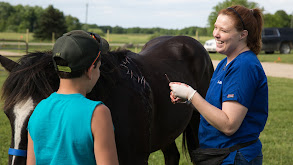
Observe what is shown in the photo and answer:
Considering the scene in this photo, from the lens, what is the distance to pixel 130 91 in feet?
8.30

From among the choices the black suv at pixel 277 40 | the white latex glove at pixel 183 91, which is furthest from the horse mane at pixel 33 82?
the black suv at pixel 277 40

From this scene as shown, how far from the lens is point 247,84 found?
1999mm

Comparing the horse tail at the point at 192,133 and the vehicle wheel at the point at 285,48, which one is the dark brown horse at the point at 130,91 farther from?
the vehicle wheel at the point at 285,48

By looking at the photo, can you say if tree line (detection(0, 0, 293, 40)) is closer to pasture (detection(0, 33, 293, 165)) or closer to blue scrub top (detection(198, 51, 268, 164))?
pasture (detection(0, 33, 293, 165))

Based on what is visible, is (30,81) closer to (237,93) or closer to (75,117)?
(75,117)

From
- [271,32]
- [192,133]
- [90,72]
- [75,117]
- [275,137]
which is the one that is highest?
[271,32]

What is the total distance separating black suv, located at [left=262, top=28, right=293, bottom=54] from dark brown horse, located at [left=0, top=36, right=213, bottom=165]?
23.5 meters

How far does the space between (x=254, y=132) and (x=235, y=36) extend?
0.64 meters

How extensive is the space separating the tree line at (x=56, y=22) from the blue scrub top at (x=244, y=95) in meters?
27.0

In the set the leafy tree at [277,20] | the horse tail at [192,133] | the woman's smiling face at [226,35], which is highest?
the leafy tree at [277,20]

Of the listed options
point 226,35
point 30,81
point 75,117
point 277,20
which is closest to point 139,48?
point 226,35

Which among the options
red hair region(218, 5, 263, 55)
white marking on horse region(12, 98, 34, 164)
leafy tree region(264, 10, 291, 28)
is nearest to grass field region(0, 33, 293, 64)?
white marking on horse region(12, 98, 34, 164)

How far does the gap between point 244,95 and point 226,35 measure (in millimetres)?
404

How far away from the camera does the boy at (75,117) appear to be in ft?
4.50
